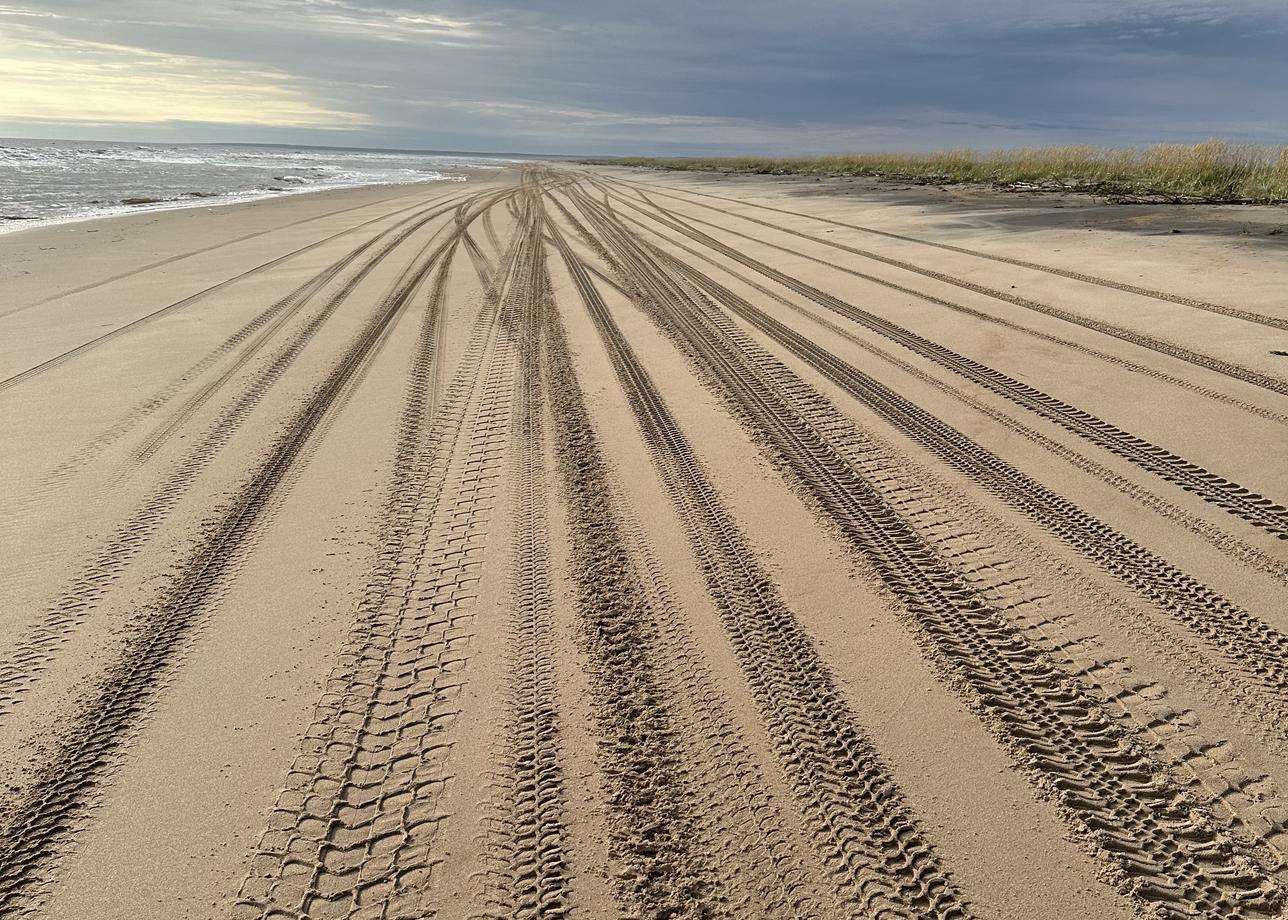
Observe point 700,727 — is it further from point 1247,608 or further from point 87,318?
point 87,318

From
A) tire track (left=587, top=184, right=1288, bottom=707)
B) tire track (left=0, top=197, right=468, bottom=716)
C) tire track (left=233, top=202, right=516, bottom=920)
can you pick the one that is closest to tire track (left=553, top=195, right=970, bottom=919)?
tire track (left=233, top=202, right=516, bottom=920)

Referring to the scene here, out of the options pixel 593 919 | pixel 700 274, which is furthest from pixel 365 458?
pixel 700 274

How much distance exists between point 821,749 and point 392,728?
53.5 inches

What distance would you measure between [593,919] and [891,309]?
665 centimetres

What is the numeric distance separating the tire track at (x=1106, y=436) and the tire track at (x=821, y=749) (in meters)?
2.35

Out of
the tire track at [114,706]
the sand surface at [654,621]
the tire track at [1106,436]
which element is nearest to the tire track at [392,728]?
the sand surface at [654,621]

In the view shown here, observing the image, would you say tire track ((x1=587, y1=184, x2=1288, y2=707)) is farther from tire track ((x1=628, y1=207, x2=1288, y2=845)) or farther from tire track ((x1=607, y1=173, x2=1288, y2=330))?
tire track ((x1=607, y1=173, x2=1288, y2=330))

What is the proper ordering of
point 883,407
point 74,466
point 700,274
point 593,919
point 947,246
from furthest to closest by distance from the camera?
point 947,246, point 700,274, point 883,407, point 74,466, point 593,919

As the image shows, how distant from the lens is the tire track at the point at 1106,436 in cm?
362

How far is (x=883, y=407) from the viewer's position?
500 centimetres

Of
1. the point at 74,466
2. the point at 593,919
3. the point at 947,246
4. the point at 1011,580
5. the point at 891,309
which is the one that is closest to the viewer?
the point at 593,919

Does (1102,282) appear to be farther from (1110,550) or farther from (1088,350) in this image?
(1110,550)

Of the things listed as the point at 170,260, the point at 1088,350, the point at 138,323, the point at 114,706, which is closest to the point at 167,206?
the point at 170,260

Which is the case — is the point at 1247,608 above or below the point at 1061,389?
below
